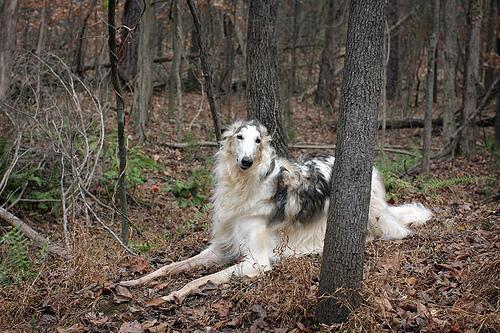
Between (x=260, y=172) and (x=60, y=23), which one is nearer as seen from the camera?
(x=260, y=172)

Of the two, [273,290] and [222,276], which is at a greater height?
[273,290]

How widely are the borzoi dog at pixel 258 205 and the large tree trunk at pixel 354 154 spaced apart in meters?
1.66

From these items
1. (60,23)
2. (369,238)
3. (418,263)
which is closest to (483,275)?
(418,263)

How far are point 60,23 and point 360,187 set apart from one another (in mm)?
14846

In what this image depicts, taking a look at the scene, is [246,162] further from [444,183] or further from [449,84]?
[449,84]

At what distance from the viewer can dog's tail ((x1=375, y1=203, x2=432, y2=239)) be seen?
6.46 m

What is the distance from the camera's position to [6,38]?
8.30m

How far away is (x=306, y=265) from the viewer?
448 centimetres

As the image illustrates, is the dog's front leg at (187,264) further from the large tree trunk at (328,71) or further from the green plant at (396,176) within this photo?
the large tree trunk at (328,71)

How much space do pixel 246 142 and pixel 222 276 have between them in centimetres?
131

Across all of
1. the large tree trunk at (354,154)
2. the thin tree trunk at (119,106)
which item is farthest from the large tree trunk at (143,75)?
the large tree trunk at (354,154)

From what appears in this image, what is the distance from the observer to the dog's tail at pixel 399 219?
6465 millimetres

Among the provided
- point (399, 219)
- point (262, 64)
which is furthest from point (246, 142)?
point (262, 64)

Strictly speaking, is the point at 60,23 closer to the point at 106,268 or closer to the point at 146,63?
the point at 146,63
